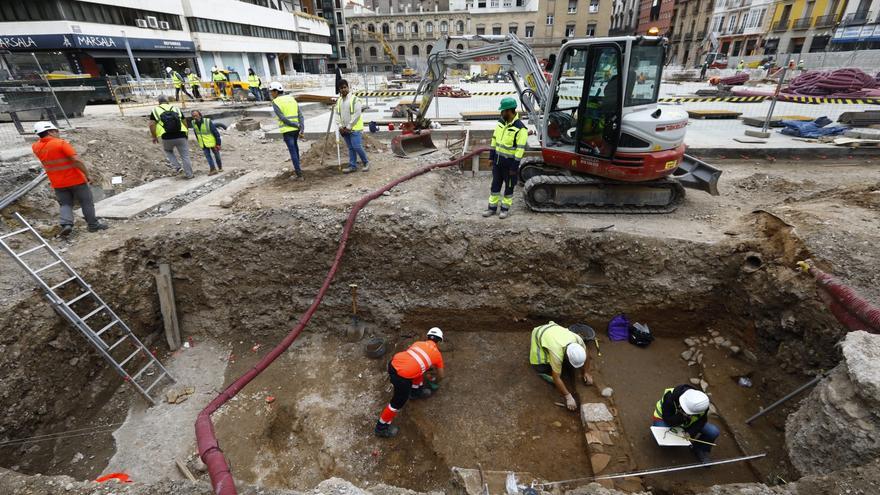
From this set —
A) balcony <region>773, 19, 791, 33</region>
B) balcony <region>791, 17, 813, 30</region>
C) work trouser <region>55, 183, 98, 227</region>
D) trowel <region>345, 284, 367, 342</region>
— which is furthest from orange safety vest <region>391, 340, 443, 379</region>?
balcony <region>773, 19, 791, 33</region>

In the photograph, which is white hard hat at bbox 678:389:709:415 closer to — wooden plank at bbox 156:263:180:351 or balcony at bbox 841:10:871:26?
wooden plank at bbox 156:263:180:351

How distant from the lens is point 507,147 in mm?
6047

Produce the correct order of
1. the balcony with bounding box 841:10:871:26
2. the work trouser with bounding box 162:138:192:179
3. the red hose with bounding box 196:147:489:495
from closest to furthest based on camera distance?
the red hose with bounding box 196:147:489:495
the work trouser with bounding box 162:138:192:179
the balcony with bounding box 841:10:871:26

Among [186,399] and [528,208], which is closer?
A: [186,399]

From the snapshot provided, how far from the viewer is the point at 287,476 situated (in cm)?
476

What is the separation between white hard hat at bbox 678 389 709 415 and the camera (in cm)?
413

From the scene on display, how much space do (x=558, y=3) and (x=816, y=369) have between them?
2515 inches

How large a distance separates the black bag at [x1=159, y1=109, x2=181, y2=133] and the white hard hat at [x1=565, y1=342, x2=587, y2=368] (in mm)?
9334

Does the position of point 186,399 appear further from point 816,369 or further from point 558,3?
point 558,3

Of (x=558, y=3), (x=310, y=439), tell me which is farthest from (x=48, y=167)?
(x=558, y=3)

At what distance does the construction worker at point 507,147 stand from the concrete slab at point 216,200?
5.00m

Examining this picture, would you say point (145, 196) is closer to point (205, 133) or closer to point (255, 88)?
point (205, 133)

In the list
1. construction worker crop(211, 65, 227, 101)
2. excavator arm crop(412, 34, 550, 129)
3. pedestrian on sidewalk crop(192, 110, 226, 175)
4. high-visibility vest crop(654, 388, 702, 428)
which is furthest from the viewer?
construction worker crop(211, 65, 227, 101)

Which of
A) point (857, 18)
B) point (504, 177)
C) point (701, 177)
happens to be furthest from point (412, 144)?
point (857, 18)
